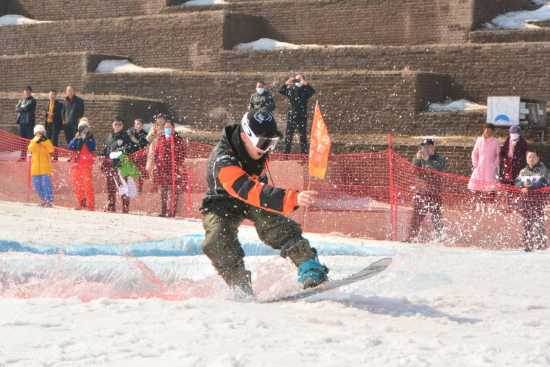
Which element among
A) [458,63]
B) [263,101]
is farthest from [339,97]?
[263,101]

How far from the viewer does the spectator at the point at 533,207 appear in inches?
349

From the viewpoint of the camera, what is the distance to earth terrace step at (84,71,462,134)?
50.9ft

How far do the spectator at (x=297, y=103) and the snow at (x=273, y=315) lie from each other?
6596 mm

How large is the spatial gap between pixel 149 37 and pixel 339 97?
7066 millimetres

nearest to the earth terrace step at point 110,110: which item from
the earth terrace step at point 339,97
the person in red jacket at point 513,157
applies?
the earth terrace step at point 339,97

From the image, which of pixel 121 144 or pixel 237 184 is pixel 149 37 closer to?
pixel 121 144

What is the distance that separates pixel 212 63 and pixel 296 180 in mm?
9116

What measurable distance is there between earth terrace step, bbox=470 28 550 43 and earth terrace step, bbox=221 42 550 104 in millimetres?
827

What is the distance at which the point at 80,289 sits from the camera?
5.79 meters

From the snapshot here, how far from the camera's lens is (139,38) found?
20.8m

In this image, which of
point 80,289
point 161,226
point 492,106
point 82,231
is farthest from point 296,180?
point 80,289

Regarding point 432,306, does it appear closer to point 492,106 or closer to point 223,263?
point 223,263

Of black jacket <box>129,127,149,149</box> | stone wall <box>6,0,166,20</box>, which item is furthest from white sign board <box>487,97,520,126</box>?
stone wall <box>6,0,166,20</box>

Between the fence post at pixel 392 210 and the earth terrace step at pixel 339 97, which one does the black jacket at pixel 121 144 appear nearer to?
the fence post at pixel 392 210
